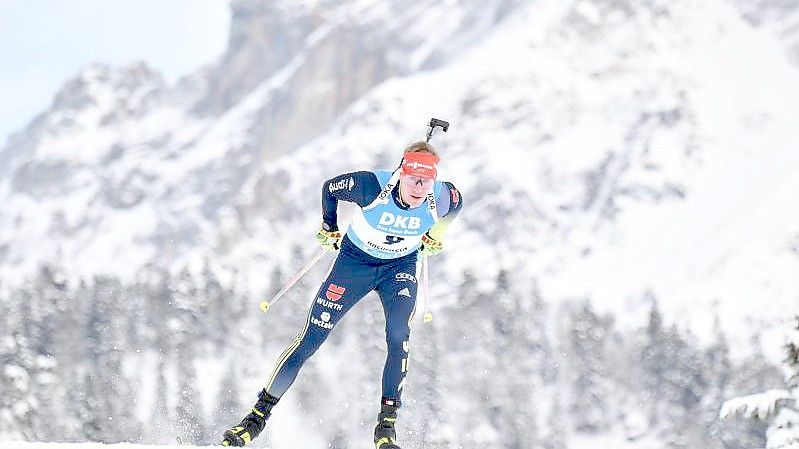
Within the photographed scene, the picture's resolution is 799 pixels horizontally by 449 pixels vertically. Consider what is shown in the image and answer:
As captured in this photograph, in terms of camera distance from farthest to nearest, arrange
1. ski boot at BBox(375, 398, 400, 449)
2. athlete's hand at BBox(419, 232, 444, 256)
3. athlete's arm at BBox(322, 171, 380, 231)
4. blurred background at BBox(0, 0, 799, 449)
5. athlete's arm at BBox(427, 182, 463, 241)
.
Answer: blurred background at BBox(0, 0, 799, 449) < athlete's hand at BBox(419, 232, 444, 256) < athlete's arm at BBox(427, 182, 463, 241) < athlete's arm at BBox(322, 171, 380, 231) < ski boot at BBox(375, 398, 400, 449)

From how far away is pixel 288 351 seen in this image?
1007cm

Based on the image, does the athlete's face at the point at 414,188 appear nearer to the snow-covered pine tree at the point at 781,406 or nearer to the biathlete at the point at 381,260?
the biathlete at the point at 381,260

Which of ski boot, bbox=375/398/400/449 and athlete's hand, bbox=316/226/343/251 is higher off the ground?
athlete's hand, bbox=316/226/343/251

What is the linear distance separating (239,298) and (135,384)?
61.9 ft

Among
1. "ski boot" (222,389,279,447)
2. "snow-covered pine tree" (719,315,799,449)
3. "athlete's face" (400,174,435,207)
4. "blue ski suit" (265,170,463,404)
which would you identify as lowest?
"ski boot" (222,389,279,447)

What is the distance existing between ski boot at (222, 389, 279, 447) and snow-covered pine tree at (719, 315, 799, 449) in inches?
242

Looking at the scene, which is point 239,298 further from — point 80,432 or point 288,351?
point 288,351

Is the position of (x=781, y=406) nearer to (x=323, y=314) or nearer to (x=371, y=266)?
(x=371, y=266)

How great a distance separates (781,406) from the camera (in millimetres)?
13398

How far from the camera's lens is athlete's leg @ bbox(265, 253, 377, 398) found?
9.95 m

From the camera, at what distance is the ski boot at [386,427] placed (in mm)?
9273

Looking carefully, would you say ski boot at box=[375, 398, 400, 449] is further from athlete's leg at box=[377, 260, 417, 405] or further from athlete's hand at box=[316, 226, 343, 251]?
athlete's hand at box=[316, 226, 343, 251]

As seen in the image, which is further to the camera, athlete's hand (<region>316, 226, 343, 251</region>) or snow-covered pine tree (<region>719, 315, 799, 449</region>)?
snow-covered pine tree (<region>719, 315, 799, 449</region>)

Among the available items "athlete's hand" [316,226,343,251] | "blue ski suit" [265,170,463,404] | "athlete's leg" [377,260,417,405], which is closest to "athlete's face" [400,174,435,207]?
"blue ski suit" [265,170,463,404]
